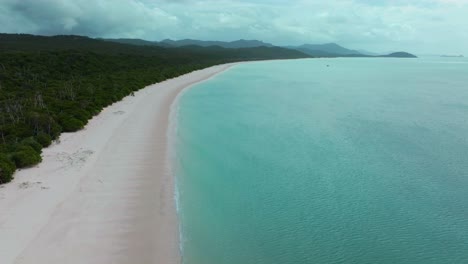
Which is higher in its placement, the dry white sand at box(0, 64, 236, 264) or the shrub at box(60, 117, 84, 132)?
the shrub at box(60, 117, 84, 132)

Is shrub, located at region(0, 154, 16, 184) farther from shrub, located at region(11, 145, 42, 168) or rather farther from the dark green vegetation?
shrub, located at region(11, 145, 42, 168)

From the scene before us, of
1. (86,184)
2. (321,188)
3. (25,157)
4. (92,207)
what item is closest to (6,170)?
(25,157)

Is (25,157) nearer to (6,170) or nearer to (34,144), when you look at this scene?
(6,170)

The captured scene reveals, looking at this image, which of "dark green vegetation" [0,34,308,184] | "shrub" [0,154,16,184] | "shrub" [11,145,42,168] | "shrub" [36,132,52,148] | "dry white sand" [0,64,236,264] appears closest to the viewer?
"dry white sand" [0,64,236,264]

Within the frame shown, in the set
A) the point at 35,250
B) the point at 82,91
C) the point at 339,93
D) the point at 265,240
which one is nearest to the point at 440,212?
the point at 265,240

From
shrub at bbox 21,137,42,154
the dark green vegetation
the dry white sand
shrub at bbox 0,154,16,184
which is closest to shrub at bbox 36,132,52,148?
the dark green vegetation

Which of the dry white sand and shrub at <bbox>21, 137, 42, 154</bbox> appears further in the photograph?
shrub at <bbox>21, 137, 42, 154</bbox>
